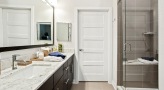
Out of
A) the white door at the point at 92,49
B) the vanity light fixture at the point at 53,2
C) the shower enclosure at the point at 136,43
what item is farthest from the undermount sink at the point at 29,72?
the white door at the point at 92,49

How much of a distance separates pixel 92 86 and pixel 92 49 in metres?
1.03

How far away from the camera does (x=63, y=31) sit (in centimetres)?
414

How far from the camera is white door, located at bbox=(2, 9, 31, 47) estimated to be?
1.86 meters

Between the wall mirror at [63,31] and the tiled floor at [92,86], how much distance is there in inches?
50.0

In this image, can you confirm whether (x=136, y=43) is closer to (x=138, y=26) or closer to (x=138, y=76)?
(x=138, y=26)

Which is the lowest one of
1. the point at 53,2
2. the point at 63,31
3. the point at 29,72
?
the point at 29,72

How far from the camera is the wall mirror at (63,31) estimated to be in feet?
13.5

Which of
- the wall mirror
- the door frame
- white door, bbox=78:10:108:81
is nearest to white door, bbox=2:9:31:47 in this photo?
the wall mirror

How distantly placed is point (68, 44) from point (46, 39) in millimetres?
845

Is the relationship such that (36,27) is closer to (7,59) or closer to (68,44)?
(7,59)

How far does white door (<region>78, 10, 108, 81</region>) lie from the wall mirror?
1.13ft

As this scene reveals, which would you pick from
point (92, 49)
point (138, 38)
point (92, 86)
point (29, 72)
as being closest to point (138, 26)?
point (138, 38)

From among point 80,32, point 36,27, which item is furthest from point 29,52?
point 80,32

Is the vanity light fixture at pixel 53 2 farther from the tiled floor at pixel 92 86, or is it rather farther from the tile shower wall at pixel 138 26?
the tiled floor at pixel 92 86
